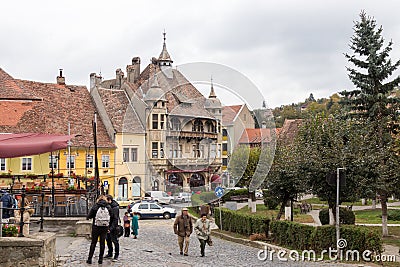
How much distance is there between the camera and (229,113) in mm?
32562

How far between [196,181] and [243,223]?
715 cm

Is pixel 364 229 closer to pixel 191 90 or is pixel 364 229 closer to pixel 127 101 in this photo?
pixel 191 90

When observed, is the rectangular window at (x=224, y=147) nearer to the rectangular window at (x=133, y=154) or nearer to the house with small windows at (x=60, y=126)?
the rectangular window at (x=133, y=154)

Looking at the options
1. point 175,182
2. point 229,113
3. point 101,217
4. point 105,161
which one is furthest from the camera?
point 105,161

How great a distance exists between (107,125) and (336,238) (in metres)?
38.6

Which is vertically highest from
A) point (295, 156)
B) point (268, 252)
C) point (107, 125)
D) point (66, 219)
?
point (107, 125)

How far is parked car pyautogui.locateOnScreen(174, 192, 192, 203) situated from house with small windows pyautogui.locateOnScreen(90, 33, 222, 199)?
0.45 metres

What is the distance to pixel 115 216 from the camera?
14.2 m

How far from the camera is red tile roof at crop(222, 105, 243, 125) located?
31.5 m

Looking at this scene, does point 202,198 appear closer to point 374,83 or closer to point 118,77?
point 374,83

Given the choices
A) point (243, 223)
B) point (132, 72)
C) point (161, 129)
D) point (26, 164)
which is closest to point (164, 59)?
point (132, 72)

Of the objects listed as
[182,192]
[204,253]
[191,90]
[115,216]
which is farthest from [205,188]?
[115,216]

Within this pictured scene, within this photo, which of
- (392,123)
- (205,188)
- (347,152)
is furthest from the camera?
(205,188)

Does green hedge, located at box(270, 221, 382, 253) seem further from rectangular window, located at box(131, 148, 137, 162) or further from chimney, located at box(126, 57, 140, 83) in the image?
chimney, located at box(126, 57, 140, 83)
